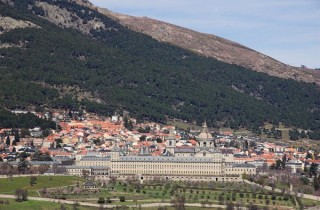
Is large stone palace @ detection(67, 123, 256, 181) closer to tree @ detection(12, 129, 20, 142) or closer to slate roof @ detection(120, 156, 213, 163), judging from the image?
slate roof @ detection(120, 156, 213, 163)

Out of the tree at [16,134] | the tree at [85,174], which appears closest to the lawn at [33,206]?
the tree at [85,174]

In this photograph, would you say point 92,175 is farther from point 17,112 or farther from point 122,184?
point 17,112

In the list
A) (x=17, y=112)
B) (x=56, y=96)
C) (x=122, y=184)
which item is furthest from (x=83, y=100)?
(x=122, y=184)

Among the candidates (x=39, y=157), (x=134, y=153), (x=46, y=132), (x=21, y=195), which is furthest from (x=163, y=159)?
(x=21, y=195)

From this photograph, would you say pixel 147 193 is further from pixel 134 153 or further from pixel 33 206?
pixel 134 153

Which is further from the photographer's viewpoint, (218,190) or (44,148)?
(44,148)
